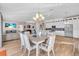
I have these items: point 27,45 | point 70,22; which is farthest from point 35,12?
point 70,22

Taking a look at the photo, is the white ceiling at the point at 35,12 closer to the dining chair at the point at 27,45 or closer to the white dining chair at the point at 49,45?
the dining chair at the point at 27,45

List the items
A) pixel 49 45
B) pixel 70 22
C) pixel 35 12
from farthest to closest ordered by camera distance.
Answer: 1. pixel 70 22
2. pixel 35 12
3. pixel 49 45

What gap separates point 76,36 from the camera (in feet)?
12.2

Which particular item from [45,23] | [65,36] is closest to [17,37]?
[45,23]

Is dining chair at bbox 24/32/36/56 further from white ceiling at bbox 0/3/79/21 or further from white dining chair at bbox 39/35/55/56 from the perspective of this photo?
white ceiling at bbox 0/3/79/21

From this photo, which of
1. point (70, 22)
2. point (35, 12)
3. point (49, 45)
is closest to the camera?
point (49, 45)

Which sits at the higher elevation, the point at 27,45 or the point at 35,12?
the point at 35,12

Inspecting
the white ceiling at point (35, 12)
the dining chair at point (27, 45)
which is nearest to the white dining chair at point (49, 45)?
the dining chair at point (27, 45)

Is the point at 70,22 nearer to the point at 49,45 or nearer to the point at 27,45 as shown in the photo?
the point at 49,45

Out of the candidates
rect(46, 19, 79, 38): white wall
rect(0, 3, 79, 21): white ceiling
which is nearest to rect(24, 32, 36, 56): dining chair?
rect(0, 3, 79, 21): white ceiling

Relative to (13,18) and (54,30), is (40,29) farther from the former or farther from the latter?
(13,18)

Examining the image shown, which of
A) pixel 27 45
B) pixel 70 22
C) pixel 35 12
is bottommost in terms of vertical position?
pixel 27 45

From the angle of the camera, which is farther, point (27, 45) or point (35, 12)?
point (35, 12)

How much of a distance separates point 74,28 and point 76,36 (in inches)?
13.1
